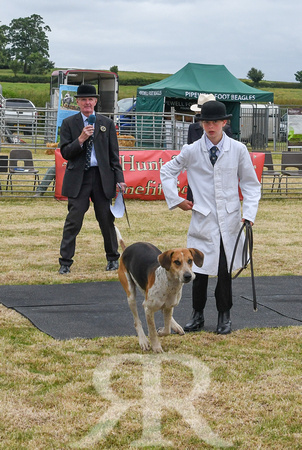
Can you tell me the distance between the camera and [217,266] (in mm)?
5648

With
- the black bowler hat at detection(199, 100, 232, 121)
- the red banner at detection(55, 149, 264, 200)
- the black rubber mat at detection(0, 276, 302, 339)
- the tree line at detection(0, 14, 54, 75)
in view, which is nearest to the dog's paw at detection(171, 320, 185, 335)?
the black rubber mat at detection(0, 276, 302, 339)

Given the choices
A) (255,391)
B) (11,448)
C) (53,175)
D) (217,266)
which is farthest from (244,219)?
(53,175)

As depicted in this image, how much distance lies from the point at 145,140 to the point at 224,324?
54.6ft

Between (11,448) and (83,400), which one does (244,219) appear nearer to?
(83,400)

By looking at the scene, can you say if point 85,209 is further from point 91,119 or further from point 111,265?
point 91,119

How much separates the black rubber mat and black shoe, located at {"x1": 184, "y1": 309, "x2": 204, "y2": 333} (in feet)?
0.24

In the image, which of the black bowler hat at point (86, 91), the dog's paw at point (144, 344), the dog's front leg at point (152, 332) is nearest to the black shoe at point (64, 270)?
the black bowler hat at point (86, 91)

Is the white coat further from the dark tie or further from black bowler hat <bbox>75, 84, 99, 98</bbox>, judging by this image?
black bowler hat <bbox>75, 84, 99, 98</bbox>

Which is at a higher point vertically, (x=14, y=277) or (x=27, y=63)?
(x=27, y=63)

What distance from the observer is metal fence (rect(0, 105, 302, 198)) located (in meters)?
16.0

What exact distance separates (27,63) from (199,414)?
92940 millimetres

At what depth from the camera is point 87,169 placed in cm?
809

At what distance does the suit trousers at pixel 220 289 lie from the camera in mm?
5672

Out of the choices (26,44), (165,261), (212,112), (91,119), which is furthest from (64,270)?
(26,44)
